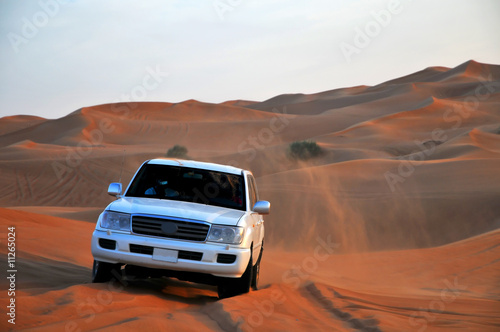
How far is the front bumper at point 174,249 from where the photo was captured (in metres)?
6.70

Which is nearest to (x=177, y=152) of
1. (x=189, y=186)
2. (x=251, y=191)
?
(x=251, y=191)

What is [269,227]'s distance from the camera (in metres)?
18.8

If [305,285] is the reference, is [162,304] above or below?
above

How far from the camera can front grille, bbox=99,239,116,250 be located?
22.5 ft

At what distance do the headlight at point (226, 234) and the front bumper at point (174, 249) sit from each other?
0.06m

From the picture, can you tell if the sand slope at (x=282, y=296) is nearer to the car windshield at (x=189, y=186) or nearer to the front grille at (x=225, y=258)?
the front grille at (x=225, y=258)

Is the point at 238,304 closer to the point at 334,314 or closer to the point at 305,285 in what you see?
the point at 334,314

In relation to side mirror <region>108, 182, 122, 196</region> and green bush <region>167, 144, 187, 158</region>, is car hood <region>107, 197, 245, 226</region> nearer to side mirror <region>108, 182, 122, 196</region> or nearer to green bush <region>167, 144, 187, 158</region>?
side mirror <region>108, 182, 122, 196</region>

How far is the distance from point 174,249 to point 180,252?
0.25 feet

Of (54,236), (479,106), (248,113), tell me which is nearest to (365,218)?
(54,236)

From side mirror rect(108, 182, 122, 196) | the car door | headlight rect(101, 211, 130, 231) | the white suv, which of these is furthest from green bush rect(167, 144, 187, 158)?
headlight rect(101, 211, 130, 231)

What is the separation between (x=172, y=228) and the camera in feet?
22.2

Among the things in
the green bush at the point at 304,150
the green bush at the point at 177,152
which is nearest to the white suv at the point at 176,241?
the green bush at the point at 304,150

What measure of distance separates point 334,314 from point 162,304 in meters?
1.95
